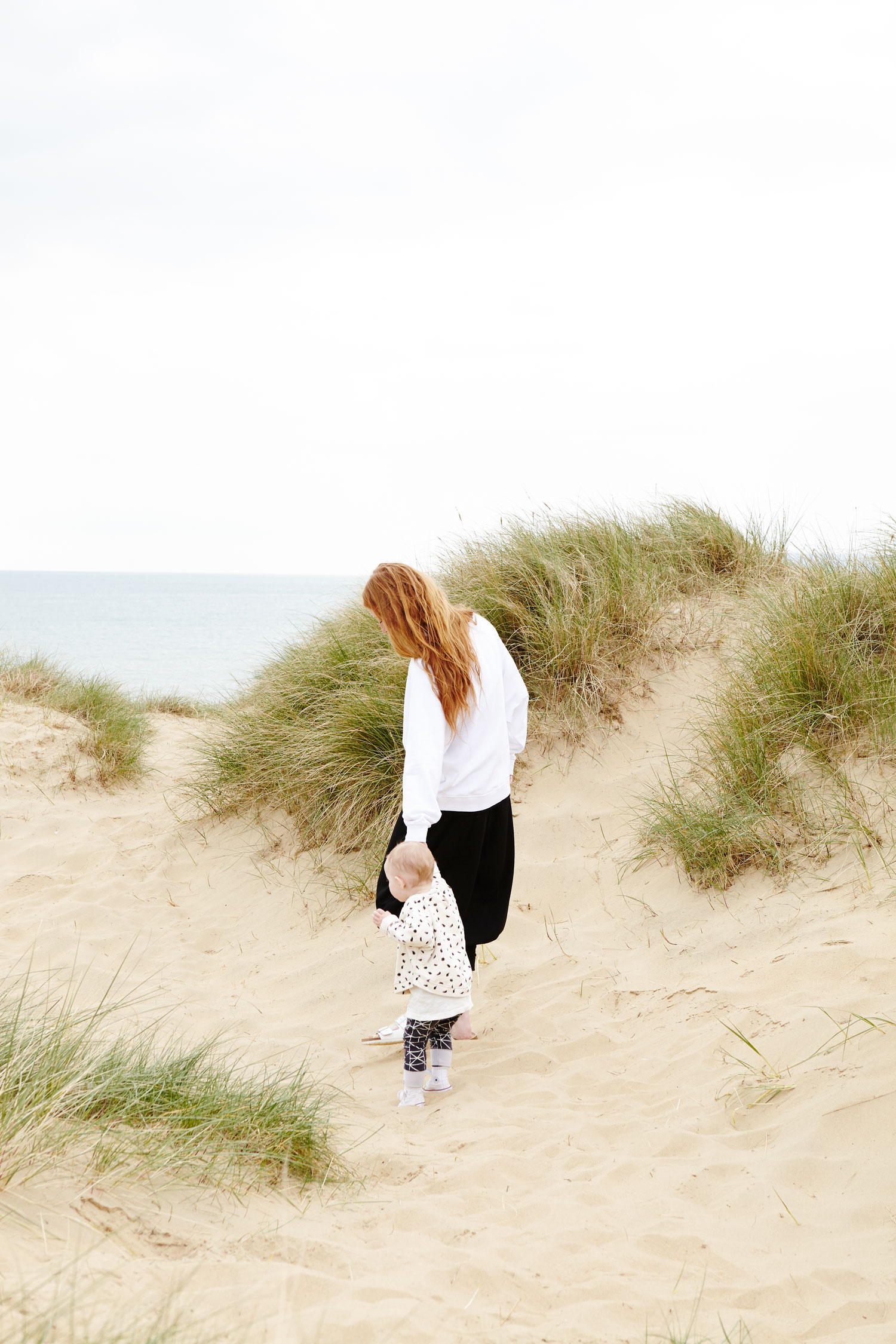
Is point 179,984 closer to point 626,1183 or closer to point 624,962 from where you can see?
point 624,962

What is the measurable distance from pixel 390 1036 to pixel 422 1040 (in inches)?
24.9

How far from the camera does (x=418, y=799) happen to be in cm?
325

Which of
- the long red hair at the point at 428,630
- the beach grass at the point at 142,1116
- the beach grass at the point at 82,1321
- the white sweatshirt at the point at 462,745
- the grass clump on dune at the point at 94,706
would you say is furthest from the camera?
the grass clump on dune at the point at 94,706

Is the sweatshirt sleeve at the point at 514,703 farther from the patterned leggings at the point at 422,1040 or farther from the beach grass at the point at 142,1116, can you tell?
the beach grass at the point at 142,1116

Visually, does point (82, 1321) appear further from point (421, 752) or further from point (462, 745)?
point (462, 745)

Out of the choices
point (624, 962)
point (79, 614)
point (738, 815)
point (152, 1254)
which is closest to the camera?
point (152, 1254)

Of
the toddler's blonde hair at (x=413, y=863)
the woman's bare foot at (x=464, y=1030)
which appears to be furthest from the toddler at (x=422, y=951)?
the woman's bare foot at (x=464, y=1030)

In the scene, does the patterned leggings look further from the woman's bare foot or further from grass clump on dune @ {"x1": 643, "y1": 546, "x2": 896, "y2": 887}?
grass clump on dune @ {"x1": 643, "y1": 546, "x2": 896, "y2": 887}

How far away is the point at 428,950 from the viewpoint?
10.8 feet

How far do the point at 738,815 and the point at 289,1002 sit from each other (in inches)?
92.3

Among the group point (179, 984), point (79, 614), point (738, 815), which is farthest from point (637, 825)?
point (79, 614)

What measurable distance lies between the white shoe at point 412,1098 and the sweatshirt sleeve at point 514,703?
125 cm

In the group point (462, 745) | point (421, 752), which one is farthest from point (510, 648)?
point (421, 752)

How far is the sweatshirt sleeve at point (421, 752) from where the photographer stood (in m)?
3.25
